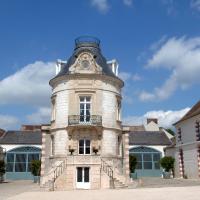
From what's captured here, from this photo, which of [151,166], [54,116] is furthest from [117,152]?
[151,166]

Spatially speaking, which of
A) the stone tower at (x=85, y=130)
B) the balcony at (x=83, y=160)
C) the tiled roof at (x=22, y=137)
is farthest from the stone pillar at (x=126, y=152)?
the tiled roof at (x=22, y=137)

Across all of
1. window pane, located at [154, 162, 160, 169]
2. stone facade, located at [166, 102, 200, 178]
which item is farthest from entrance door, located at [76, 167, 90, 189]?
window pane, located at [154, 162, 160, 169]

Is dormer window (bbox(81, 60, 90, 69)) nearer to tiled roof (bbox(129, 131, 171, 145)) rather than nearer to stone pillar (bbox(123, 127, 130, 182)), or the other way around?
stone pillar (bbox(123, 127, 130, 182))

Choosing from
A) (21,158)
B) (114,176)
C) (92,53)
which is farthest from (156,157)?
(92,53)

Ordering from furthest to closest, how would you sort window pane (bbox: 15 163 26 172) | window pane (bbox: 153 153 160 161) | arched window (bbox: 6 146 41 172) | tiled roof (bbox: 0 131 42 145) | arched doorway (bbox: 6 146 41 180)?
tiled roof (bbox: 0 131 42 145) → window pane (bbox: 153 153 160 161) → arched window (bbox: 6 146 41 172) → window pane (bbox: 15 163 26 172) → arched doorway (bbox: 6 146 41 180)

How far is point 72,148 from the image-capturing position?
26016mm

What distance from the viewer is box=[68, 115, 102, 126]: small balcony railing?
26.2 m

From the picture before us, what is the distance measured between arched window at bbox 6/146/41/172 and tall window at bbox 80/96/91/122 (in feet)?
62.0

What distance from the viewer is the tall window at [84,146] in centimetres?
2623

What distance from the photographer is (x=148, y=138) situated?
4709 cm

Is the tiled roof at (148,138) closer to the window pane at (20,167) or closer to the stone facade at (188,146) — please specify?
the stone facade at (188,146)

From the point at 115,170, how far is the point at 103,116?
14.3 feet

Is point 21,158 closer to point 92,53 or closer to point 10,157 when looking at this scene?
point 10,157

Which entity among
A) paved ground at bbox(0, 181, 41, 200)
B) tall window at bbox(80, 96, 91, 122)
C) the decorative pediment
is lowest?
paved ground at bbox(0, 181, 41, 200)
